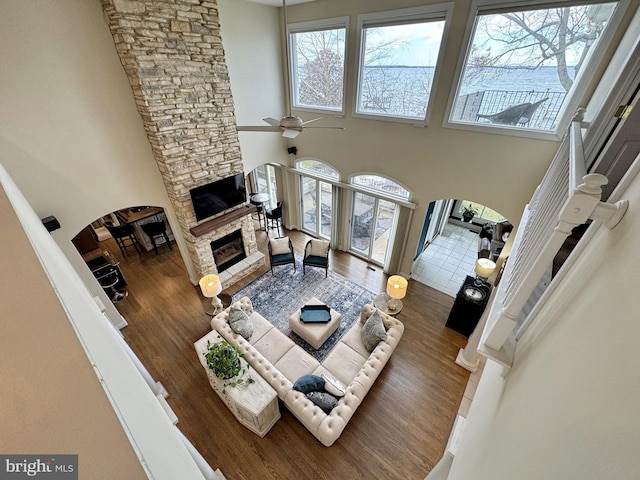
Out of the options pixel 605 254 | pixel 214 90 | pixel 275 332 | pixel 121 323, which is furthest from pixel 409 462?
pixel 214 90

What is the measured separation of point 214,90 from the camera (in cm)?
470

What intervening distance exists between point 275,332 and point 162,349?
6.80 ft

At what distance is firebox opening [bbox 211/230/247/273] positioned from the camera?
240 inches

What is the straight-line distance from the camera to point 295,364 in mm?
4105

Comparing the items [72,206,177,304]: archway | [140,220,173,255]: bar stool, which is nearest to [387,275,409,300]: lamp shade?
[72,206,177,304]: archway

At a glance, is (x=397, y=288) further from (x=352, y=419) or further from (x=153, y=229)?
(x=153, y=229)

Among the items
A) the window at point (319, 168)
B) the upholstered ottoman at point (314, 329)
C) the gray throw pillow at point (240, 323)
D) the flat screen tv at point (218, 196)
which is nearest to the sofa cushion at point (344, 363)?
the upholstered ottoman at point (314, 329)

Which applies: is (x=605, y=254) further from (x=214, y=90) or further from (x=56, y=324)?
(x=214, y=90)

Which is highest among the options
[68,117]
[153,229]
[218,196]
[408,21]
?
[408,21]

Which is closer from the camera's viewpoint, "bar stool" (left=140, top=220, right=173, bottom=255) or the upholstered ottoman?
the upholstered ottoman

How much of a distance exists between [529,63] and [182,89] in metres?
5.16

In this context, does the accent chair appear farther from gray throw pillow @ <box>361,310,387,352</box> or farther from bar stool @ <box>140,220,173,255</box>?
bar stool @ <box>140,220,173,255</box>

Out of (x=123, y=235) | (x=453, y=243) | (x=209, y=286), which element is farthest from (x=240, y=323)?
(x=453, y=243)

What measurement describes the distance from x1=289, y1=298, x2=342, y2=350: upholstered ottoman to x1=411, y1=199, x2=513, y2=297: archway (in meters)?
2.57
